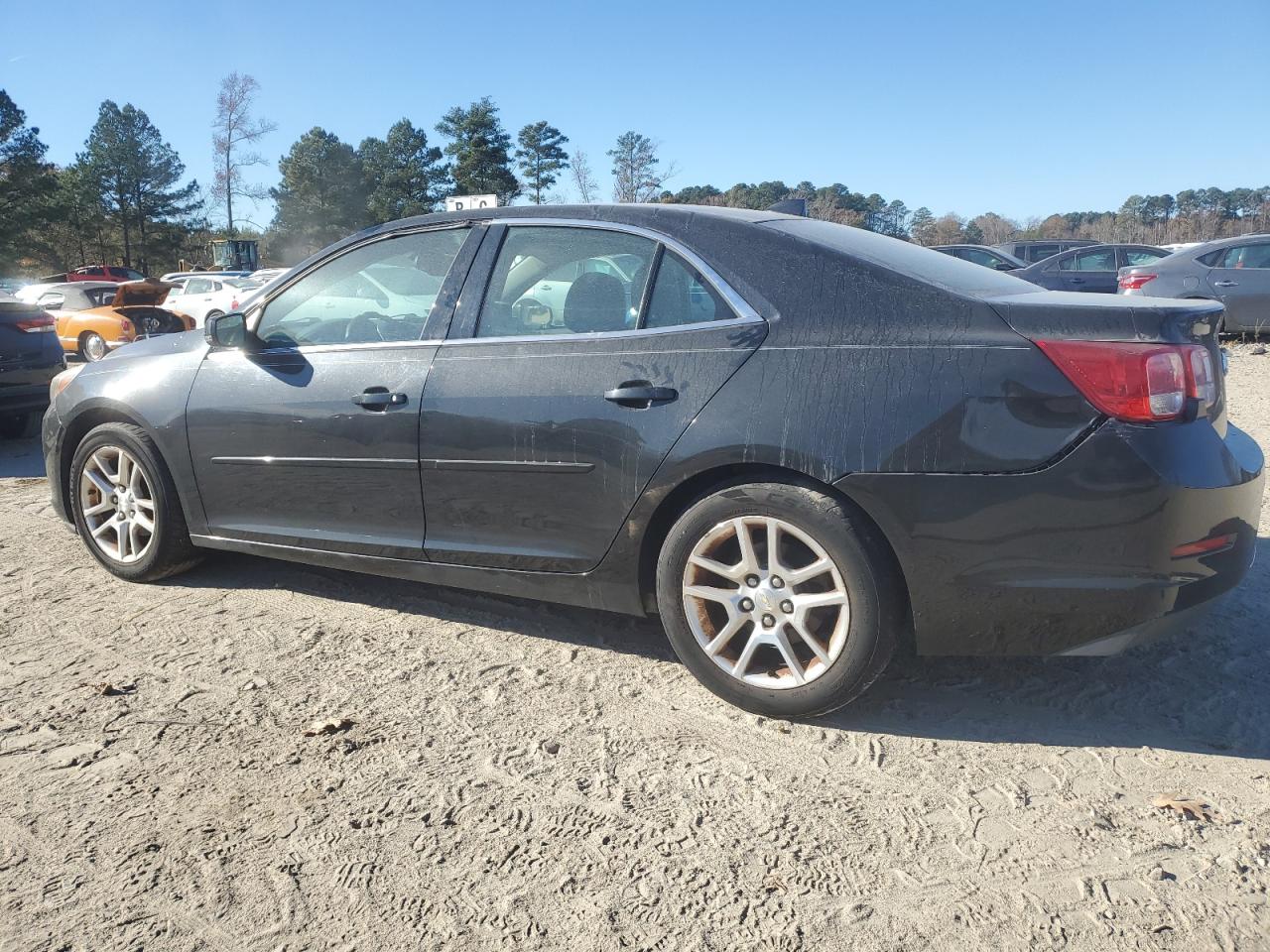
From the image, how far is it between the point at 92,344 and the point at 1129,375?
1741cm

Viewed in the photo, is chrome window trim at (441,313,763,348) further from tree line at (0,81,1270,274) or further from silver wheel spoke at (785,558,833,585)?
tree line at (0,81,1270,274)

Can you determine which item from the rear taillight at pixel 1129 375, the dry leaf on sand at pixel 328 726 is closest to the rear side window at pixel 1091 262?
the rear taillight at pixel 1129 375

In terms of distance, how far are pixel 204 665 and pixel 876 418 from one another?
8.35 ft

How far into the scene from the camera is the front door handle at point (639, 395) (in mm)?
3146

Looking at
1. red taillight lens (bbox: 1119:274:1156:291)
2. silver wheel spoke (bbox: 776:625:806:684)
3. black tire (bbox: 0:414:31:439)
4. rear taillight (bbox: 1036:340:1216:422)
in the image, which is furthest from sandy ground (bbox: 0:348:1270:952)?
red taillight lens (bbox: 1119:274:1156:291)

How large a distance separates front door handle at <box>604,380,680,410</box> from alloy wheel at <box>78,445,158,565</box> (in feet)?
7.92

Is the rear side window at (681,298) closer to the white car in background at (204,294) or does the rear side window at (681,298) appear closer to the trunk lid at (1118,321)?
the trunk lid at (1118,321)

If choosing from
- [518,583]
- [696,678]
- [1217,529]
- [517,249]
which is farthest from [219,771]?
[1217,529]

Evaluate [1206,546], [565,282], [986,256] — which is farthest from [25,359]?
[986,256]

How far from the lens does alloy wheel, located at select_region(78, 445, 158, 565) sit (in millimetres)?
4449

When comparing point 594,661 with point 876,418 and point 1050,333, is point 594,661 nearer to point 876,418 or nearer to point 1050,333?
point 876,418

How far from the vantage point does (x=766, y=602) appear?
120 inches

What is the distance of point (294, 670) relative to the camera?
3.53 meters

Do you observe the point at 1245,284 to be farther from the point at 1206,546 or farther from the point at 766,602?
the point at 766,602
